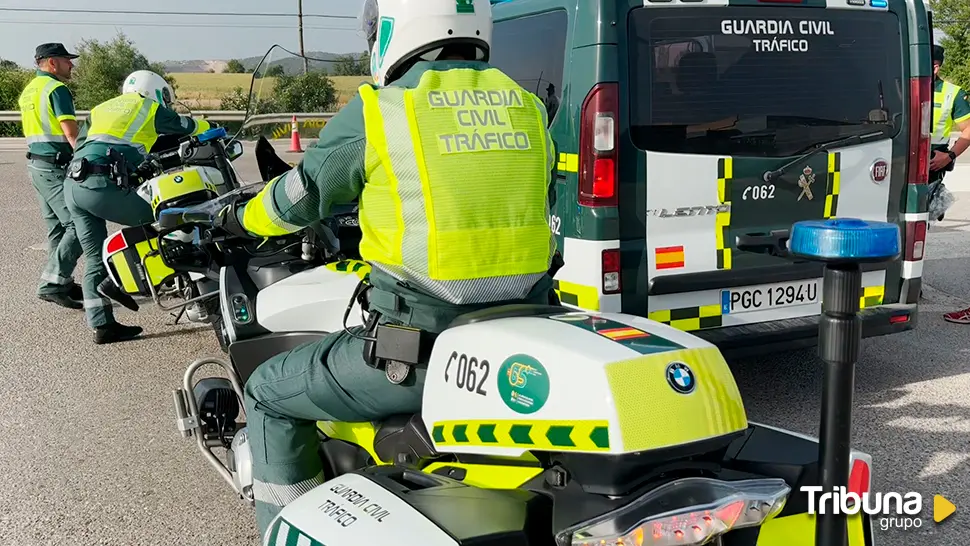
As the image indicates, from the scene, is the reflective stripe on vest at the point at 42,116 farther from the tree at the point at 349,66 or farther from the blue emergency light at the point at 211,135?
the tree at the point at 349,66

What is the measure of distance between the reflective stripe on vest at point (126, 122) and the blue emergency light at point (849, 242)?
5796mm

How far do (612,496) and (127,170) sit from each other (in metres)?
5.31

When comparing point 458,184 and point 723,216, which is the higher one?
point 458,184

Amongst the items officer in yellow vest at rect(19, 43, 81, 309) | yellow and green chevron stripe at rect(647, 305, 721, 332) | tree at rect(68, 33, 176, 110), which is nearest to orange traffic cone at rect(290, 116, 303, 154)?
yellow and green chevron stripe at rect(647, 305, 721, 332)

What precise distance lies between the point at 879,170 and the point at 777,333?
40.7 inches

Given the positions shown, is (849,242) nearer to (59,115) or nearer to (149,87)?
(149,87)

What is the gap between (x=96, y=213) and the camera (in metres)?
6.26

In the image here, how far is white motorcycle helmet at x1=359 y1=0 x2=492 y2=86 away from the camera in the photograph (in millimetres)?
2254

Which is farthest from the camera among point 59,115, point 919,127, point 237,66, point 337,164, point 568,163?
point 59,115

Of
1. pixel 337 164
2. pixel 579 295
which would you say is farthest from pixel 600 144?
pixel 337 164

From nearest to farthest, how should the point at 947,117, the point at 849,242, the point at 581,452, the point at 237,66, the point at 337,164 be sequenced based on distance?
the point at 849,242 → the point at 581,452 → the point at 337,164 → the point at 237,66 → the point at 947,117

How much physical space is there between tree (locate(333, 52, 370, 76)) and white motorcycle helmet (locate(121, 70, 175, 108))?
9.84ft

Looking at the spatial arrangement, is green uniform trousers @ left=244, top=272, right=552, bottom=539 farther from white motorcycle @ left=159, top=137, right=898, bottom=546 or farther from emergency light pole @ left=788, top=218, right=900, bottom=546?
emergency light pole @ left=788, top=218, right=900, bottom=546

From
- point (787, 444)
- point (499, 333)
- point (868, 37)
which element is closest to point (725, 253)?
point (868, 37)
